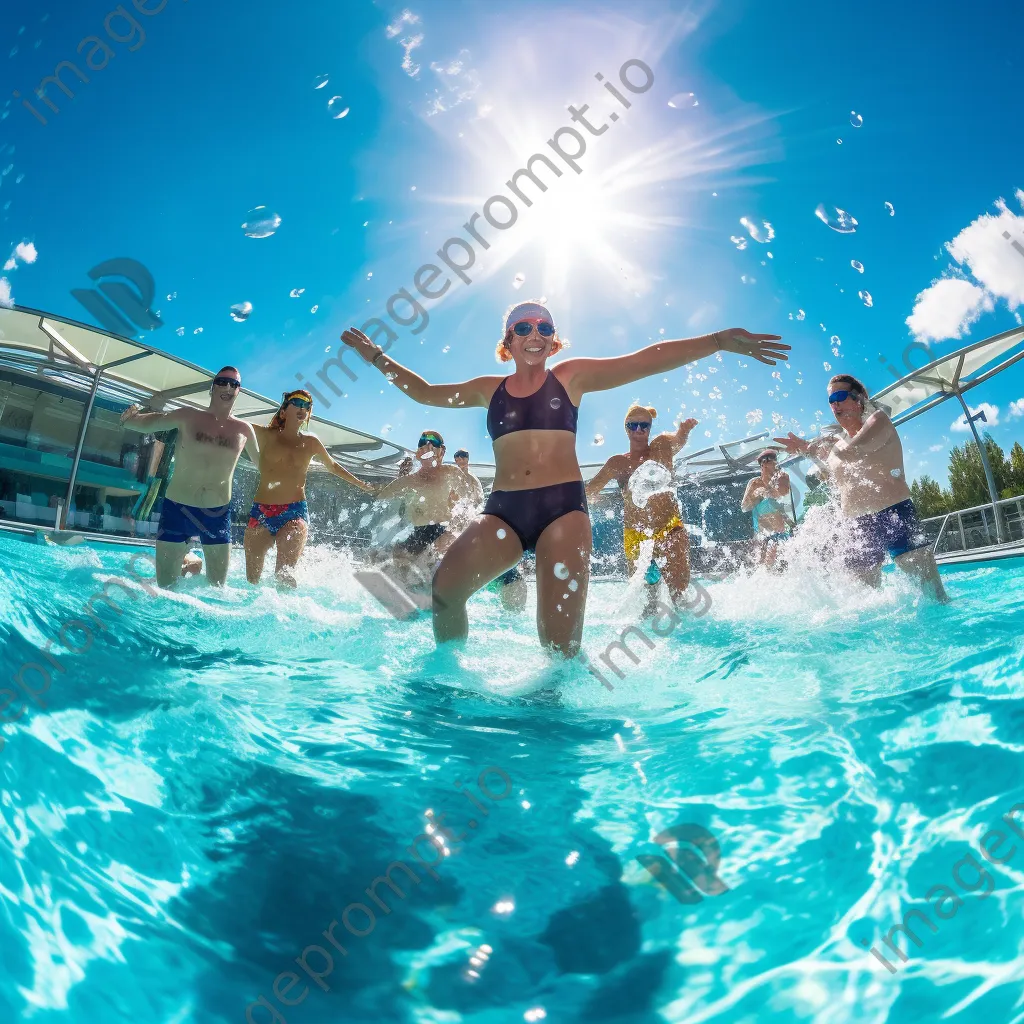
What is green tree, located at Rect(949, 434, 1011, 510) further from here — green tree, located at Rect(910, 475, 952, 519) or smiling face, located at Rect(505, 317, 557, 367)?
smiling face, located at Rect(505, 317, 557, 367)

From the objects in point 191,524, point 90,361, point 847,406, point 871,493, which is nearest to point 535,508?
point 871,493

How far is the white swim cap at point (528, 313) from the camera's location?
3.63m

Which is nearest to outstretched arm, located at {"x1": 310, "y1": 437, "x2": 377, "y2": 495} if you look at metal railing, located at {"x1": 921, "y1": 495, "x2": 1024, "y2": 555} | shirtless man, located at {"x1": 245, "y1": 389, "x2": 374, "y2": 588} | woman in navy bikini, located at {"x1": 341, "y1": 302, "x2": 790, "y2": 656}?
shirtless man, located at {"x1": 245, "y1": 389, "x2": 374, "y2": 588}

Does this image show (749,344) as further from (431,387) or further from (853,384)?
(853,384)

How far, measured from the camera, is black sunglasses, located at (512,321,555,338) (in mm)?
3592

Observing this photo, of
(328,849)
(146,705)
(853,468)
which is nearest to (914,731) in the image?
(328,849)

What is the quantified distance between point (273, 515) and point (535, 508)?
4.22 m

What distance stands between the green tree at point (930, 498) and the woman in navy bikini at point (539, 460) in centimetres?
5842

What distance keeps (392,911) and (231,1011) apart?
418 millimetres

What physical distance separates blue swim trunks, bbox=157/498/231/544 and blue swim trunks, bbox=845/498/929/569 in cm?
588

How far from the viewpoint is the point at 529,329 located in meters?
3.59

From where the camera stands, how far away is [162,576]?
585cm

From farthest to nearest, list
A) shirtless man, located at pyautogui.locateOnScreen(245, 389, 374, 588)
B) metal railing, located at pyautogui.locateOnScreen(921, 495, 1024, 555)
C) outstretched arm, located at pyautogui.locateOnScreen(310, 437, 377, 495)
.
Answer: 1. metal railing, located at pyautogui.locateOnScreen(921, 495, 1024, 555)
2. outstretched arm, located at pyautogui.locateOnScreen(310, 437, 377, 495)
3. shirtless man, located at pyautogui.locateOnScreen(245, 389, 374, 588)

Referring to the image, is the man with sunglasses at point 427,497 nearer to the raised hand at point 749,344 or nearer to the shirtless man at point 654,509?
the shirtless man at point 654,509
